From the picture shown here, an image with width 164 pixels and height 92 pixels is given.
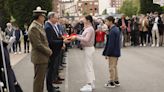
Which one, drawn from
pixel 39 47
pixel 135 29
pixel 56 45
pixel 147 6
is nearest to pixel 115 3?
pixel 147 6

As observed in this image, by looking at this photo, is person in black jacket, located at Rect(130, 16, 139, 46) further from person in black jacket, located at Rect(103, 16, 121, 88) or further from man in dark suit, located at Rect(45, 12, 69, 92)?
man in dark suit, located at Rect(45, 12, 69, 92)

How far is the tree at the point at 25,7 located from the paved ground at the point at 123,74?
11.7m

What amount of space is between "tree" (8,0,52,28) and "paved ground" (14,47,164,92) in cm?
1165

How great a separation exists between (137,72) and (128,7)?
406 feet

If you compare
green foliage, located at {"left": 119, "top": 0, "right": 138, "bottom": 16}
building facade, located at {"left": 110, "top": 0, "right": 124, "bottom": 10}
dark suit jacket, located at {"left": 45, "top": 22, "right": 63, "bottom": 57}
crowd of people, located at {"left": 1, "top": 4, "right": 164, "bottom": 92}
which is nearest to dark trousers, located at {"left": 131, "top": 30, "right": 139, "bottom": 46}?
crowd of people, located at {"left": 1, "top": 4, "right": 164, "bottom": 92}

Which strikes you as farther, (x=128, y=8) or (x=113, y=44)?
(x=128, y=8)

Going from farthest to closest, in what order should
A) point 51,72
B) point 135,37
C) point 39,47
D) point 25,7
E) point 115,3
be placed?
1. point 115,3
2. point 25,7
3. point 135,37
4. point 51,72
5. point 39,47

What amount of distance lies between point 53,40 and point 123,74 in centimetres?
504

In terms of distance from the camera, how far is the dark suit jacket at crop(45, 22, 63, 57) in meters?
11.8

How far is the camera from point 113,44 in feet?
43.2

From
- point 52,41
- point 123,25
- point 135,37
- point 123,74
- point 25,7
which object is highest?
point 25,7

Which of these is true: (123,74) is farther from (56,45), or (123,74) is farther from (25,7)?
(25,7)

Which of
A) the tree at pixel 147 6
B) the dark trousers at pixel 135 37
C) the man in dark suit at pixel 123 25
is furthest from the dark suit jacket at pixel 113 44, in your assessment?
the tree at pixel 147 6

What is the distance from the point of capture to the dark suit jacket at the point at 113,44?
13.1 meters
